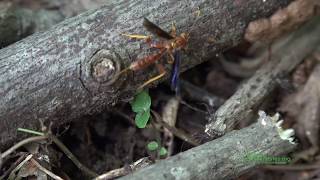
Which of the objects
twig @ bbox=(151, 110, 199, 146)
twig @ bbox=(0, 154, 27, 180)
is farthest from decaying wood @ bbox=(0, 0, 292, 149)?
twig @ bbox=(151, 110, 199, 146)

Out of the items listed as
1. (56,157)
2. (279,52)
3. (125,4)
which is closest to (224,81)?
(279,52)

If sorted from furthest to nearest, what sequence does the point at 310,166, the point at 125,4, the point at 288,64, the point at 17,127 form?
the point at 288,64, the point at 310,166, the point at 125,4, the point at 17,127

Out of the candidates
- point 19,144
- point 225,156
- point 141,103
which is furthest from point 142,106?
point 19,144

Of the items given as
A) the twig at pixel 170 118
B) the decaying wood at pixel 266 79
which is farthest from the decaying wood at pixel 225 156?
the twig at pixel 170 118

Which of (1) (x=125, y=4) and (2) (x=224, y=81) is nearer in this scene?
(1) (x=125, y=4)

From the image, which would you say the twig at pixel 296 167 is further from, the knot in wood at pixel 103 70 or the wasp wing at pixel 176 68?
the knot in wood at pixel 103 70

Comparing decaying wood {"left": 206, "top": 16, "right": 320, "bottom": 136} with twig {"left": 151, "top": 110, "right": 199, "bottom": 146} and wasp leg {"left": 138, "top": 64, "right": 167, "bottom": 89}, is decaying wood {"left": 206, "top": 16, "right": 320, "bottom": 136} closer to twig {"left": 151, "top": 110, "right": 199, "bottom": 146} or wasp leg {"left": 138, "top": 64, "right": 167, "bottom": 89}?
twig {"left": 151, "top": 110, "right": 199, "bottom": 146}

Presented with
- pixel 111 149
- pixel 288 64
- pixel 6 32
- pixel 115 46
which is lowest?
pixel 111 149

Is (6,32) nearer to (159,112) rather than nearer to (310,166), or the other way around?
(159,112)

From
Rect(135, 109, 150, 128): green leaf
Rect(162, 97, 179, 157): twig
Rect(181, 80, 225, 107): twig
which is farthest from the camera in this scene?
Rect(181, 80, 225, 107): twig
